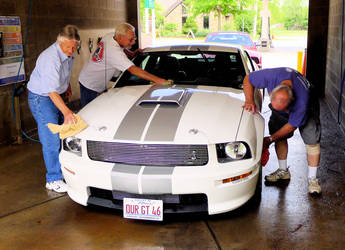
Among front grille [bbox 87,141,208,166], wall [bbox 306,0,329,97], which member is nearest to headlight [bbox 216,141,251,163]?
front grille [bbox 87,141,208,166]

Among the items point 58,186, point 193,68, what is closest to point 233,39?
point 193,68

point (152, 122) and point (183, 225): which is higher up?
point (152, 122)

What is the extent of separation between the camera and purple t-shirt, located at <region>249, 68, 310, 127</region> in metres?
3.79

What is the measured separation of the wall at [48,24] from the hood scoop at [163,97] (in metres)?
3.07

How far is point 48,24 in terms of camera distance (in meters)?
7.62

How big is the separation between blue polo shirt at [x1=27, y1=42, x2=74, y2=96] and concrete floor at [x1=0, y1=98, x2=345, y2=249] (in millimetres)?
1101

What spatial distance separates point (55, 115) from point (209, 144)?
1835 millimetres

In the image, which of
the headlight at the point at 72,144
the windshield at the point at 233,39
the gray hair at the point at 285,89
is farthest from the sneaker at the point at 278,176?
the windshield at the point at 233,39

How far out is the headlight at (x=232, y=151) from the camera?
3.37 m

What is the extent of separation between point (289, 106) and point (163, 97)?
115 cm

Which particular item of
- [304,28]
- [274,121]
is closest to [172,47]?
[274,121]

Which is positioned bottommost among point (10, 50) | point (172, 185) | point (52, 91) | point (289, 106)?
point (172, 185)

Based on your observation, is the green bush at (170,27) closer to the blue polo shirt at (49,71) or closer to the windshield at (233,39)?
the windshield at (233,39)

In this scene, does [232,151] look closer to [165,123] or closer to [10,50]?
[165,123]
